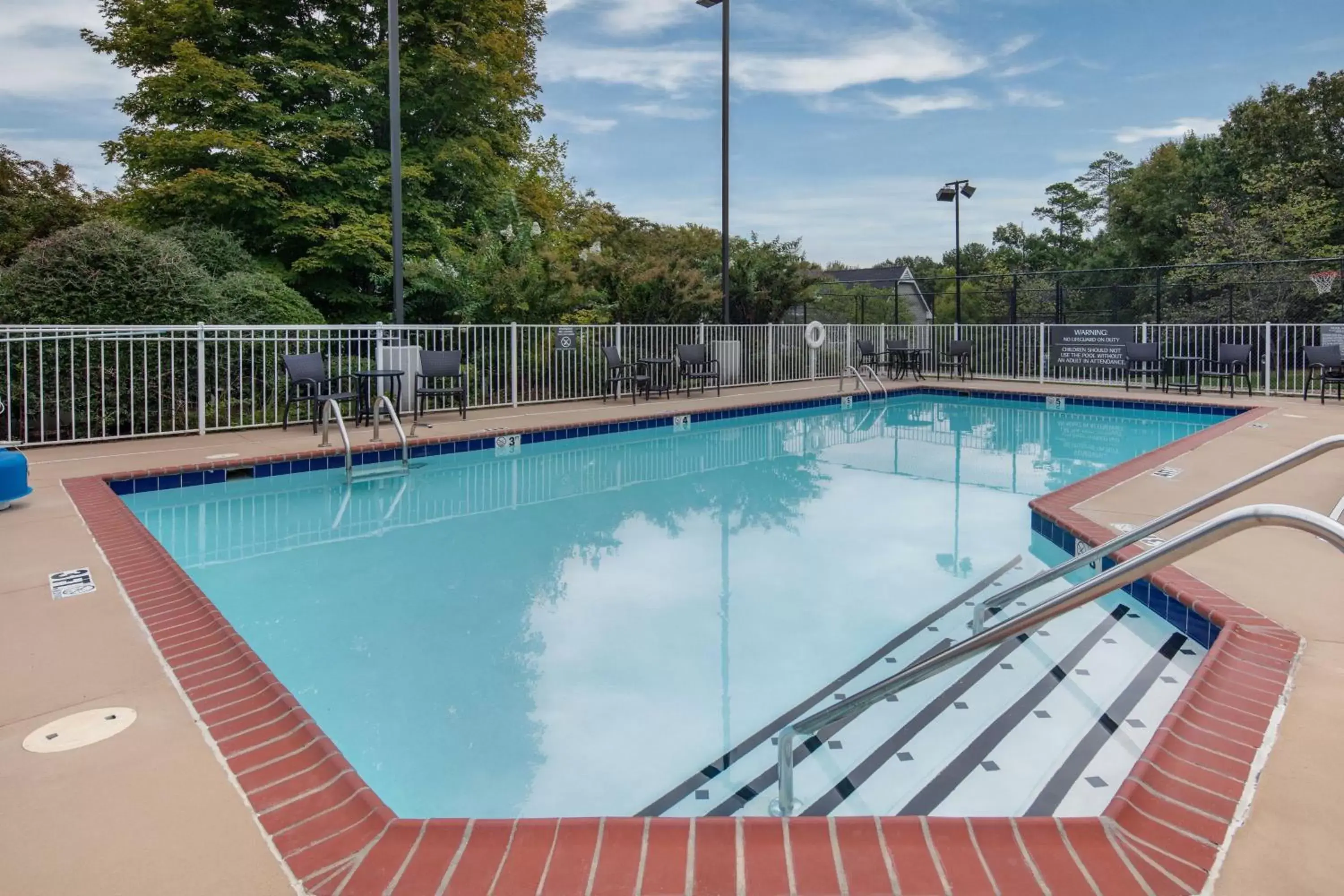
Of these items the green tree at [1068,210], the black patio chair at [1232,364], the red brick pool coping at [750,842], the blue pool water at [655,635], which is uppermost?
the green tree at [1068,210]

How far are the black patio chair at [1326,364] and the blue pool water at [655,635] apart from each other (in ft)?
22.8

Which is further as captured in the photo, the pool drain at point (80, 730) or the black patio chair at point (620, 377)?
the black patio chair at point (620, 377)

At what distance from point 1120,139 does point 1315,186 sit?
5.78 meters

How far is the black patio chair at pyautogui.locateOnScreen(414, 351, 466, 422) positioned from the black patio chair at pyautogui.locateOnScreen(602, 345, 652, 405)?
7.48ft

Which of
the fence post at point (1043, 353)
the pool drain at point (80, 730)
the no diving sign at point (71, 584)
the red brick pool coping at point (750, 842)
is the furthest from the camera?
the fence post at point (1043, 353)

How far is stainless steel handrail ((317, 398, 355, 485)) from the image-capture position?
644 centimetres

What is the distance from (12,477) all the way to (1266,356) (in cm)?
1439

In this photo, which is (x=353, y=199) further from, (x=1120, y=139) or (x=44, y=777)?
(x=1120, y=139)

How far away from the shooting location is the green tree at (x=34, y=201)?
1572 centimetres

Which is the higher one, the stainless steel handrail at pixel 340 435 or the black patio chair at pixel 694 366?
the black patio chair at pixel 694 366

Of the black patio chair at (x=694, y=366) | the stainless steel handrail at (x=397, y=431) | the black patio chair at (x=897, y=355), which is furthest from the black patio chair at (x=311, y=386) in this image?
the black patio chair at (x=897, y=355)

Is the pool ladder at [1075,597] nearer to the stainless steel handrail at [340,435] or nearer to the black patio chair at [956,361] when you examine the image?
the stainless steel handrail at [340,435]

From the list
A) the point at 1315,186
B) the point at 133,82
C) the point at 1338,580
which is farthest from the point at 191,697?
the point at 1315,186

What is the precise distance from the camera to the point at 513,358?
1025cm
